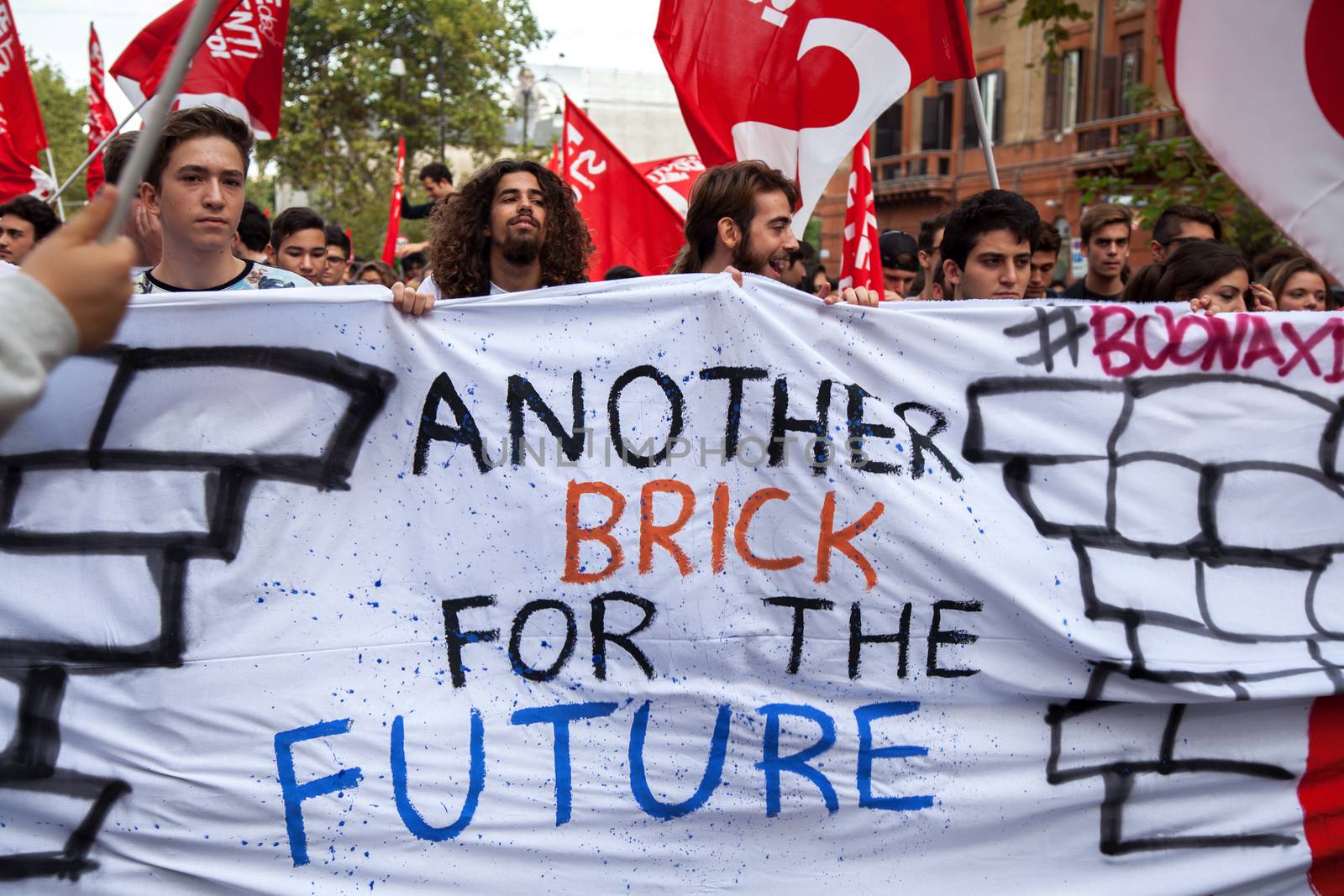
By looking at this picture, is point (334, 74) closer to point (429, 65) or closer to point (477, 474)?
point (429, 65)

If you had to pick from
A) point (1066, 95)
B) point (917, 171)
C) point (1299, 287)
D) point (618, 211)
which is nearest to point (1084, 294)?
point (1299, 287)

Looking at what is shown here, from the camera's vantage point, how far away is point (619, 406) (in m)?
3.12

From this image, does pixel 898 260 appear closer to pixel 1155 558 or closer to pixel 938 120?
pixel 1155 558

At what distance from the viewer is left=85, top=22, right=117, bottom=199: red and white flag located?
831 centimetres

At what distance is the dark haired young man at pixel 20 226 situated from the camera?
243 inches

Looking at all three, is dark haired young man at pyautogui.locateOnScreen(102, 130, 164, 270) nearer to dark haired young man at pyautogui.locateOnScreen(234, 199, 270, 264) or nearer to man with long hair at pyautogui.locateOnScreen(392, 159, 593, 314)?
man with long hair at pyautogui.locateOnScreen(392, 159, 593, 314)

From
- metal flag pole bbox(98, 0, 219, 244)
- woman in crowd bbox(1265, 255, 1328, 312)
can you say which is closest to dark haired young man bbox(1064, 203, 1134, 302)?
woman in crowd bbox(1265, 255, 1328, 312)

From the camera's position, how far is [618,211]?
735 cm

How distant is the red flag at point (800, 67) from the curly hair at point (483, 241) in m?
0.69

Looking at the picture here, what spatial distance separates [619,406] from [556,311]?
26 centimetres

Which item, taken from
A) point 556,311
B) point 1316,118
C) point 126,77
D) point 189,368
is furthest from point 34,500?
point 126,77

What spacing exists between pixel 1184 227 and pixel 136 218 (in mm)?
4006

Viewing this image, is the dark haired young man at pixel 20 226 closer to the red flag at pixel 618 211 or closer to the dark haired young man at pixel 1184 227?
the red flag at pixel 618 211

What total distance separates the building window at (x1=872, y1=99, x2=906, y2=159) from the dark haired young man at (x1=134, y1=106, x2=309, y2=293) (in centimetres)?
3395
